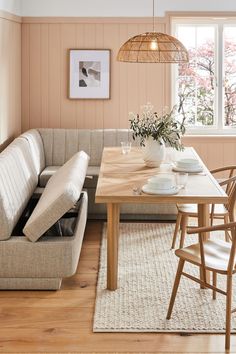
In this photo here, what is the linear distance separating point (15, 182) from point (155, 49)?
4.93 feet

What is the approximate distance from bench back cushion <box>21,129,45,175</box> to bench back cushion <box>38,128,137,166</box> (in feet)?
0.38

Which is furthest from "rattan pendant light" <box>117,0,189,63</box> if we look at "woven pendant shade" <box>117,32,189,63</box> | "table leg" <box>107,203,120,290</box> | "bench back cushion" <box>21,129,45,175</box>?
"bench back cushion" <box>21,129,45,175</box>

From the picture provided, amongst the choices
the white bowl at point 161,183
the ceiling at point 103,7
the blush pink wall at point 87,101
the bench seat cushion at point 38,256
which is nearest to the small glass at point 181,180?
the white bowl at point 161,183

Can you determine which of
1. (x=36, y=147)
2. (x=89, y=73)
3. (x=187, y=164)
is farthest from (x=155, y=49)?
(x=89, y=73)

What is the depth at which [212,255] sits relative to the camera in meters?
3.54

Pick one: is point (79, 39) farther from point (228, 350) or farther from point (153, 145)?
point (228, 350)

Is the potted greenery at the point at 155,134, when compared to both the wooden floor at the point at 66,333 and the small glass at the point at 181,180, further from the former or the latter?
the wooden floor at the point at 66,333

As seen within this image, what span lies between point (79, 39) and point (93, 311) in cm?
386

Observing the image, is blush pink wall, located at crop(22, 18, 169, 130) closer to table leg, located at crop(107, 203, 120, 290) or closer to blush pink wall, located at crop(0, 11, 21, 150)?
blush pink wall, located at crop(0, 11, 21, 150)

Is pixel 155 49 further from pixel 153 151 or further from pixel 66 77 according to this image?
pixel 66 77

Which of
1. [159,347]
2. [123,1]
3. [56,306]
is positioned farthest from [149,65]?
[159,347]

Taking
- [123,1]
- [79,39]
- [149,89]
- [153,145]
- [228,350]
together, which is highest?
[123,1]

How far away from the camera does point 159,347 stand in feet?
10.8

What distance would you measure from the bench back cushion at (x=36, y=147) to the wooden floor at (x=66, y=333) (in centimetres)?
209
